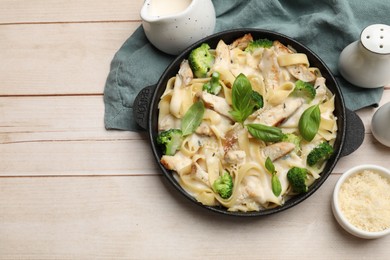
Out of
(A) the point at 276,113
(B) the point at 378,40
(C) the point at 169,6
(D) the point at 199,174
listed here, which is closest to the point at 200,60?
(C) the point at 169,6

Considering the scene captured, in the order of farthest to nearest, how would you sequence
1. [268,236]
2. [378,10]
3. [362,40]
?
[378,10], [268,236], [362,40]

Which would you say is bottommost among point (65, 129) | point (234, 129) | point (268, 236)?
point (268, 236)

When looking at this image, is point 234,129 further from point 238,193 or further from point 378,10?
point 378,10

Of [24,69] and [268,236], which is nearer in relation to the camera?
[268,236]

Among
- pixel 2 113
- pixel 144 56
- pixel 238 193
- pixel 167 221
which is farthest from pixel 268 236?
pixel 2 113

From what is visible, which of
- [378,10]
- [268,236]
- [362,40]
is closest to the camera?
[362,40]

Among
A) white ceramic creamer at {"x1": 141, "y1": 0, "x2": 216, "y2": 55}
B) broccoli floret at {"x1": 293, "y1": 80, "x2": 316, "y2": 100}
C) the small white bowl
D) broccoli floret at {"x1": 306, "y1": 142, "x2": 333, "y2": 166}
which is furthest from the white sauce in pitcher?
Result: the small white bowl

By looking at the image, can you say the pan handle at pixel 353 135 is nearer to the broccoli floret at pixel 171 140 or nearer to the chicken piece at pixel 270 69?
the chicken piece at pixel 270 69
